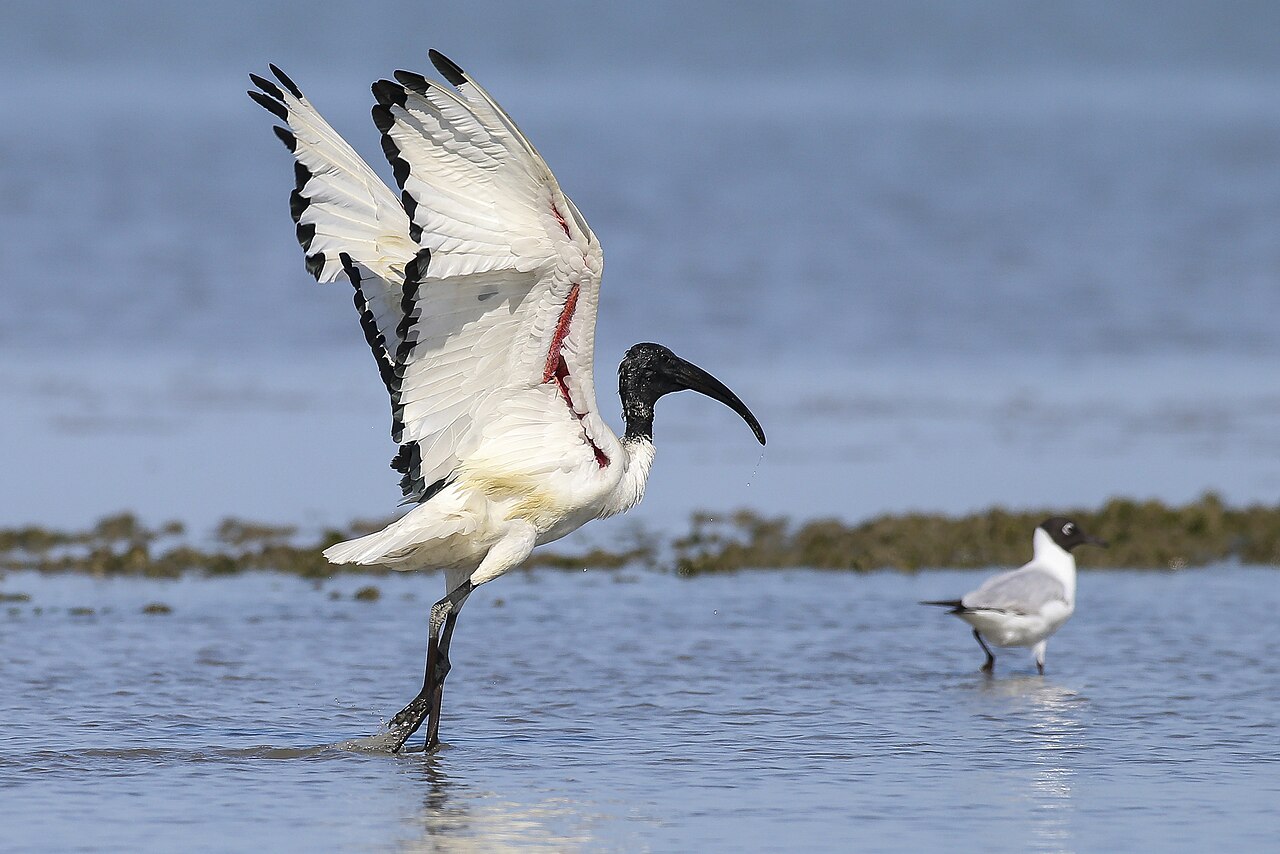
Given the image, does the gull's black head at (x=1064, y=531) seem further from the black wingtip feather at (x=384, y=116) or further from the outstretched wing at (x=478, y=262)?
the black wingtip feather at (x=384, y=116)

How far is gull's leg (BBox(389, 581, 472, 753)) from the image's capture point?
28.3 ft

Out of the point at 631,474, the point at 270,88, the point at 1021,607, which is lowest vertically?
the point at 1021,607

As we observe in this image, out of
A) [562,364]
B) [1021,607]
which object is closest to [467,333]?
[562,364]

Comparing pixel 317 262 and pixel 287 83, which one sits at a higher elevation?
pixel 287 83

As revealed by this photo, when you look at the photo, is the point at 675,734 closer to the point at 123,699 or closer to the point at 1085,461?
the point at 123,699

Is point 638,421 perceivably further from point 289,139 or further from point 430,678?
point 289,139

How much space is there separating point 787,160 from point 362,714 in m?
38.1

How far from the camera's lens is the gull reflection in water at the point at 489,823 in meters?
7.20

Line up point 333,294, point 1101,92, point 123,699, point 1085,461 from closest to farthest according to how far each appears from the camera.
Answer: point 123,699 → point 1085,461 → point 333,294 → point 1101,92

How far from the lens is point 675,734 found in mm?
8797

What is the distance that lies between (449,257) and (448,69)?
0.74 meters

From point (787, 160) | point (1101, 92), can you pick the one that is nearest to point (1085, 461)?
point (787, 160)

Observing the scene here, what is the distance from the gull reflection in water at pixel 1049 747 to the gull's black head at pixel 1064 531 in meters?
1.47

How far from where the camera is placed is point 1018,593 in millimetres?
10531
